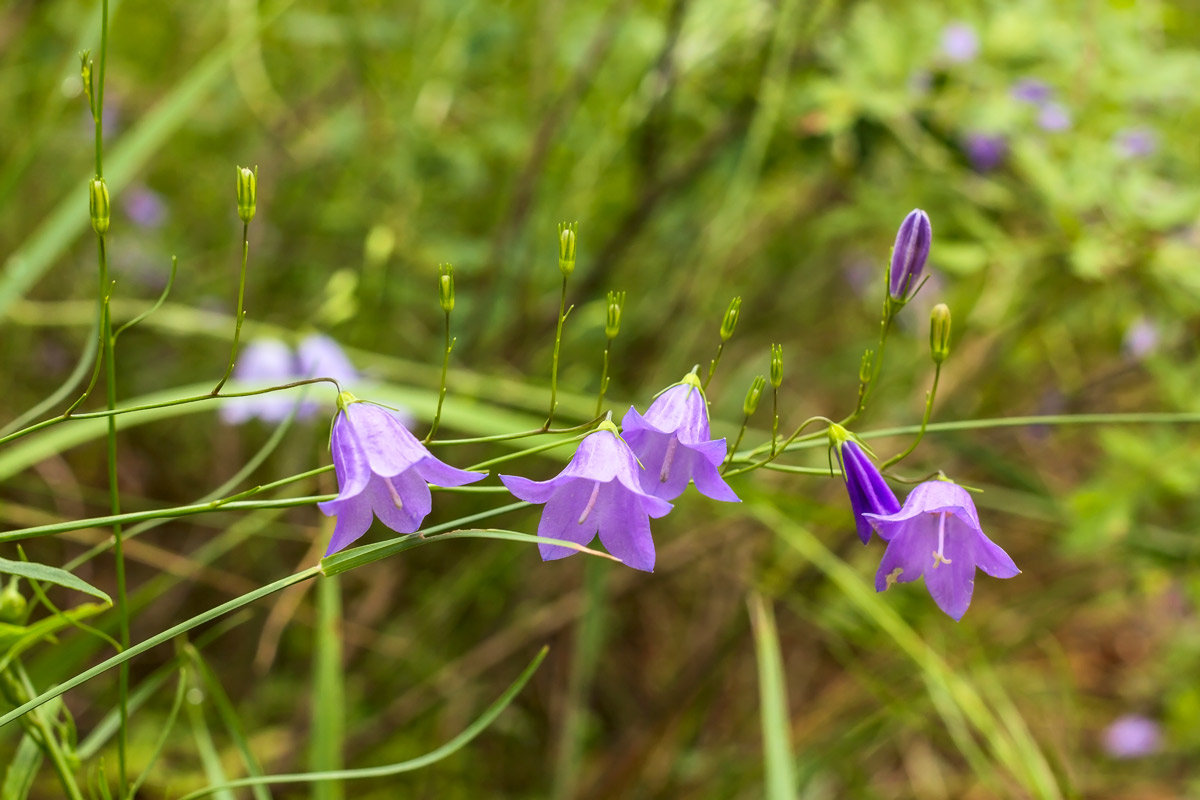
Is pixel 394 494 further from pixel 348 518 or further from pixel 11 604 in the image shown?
pixel 11 604

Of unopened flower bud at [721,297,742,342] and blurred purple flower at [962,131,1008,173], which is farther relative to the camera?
blurred purple flower at [962,131,1008,173]

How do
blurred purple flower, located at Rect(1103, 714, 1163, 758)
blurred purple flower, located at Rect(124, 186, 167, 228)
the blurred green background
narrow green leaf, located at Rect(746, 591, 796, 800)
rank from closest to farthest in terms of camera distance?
1. narrow green leaf, located at Rect(746, 591, 796, 800)
2. the blurred green background
3. blurred purple flower, located at Rect(1103, 714, 1163, 758)
4. blurred purple flower, located at Rect(124, 186, 167, 228)

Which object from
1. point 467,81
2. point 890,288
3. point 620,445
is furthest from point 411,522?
point 467,81

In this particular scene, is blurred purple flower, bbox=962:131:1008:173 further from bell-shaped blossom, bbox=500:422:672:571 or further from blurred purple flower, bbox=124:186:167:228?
blurred purple flower, bbox=124:186:167:228

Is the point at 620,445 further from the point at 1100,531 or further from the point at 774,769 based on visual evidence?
the point at 1100,531

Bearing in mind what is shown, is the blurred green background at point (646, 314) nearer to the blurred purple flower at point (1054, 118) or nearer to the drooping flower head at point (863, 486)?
the blurred purple flower at point (1054, 118)

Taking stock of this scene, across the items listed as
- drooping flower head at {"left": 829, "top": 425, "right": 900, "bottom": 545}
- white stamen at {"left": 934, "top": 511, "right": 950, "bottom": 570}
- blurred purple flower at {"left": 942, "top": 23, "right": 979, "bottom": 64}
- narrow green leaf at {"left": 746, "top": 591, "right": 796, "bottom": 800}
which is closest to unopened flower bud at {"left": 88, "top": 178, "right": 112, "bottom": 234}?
drooping flower head at {"left": 829, "top": 425, "right": 900, "bottom": 545}

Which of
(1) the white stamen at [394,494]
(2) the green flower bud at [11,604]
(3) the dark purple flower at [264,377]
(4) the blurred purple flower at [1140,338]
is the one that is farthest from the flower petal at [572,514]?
(4) the blurred purple flower at [1140,338]

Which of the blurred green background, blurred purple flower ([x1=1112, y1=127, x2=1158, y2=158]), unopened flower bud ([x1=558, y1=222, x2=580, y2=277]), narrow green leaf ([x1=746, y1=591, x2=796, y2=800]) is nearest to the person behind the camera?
unopened flower bud ([x1=558, y1=222, x2=580, y2=277])
